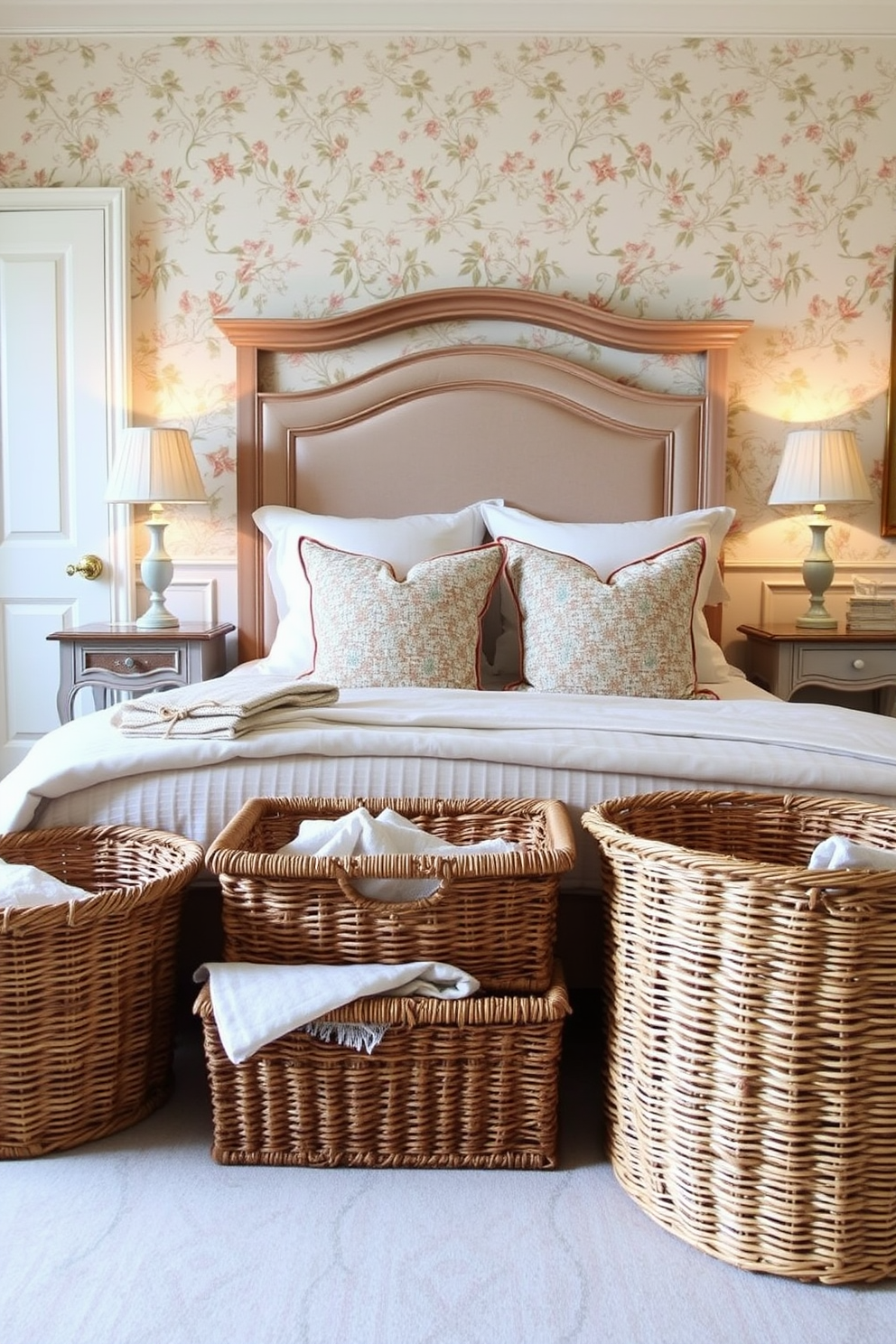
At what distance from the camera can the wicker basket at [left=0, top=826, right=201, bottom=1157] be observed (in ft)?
5.63

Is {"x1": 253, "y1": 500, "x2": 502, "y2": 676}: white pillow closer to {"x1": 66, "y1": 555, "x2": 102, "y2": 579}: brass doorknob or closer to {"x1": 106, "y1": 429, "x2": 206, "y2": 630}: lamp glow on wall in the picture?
{"x1": 106, "y1": 429, "x2": 206, "y2": 630}: lamp glow on wall

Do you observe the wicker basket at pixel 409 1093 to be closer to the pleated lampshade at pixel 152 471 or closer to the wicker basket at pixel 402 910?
the wicker basket at pixel 402 910

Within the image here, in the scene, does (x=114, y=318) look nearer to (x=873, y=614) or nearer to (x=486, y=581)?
(x=486, y=581)

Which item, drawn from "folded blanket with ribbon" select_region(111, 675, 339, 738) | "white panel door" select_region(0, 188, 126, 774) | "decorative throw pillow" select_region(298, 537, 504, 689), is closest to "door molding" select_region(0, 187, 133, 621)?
"white panel door" select_region(0, 188, 126, 774)

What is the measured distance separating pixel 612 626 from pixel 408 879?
50.3 inches

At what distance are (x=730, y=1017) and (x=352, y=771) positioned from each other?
2.69 ft

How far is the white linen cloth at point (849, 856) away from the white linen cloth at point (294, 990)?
54 cm

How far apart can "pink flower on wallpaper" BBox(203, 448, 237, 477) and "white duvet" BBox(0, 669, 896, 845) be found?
6.20ft

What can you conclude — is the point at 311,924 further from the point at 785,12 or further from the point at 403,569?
the point at 785,12

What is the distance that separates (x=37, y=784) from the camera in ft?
6.63

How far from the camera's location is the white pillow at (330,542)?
3.21 meters

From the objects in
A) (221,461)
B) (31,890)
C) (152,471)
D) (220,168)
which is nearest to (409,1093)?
(31,890)

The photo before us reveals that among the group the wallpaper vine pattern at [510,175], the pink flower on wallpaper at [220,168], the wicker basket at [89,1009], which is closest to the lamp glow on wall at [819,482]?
the wallpaper vine pattern at [510,175]

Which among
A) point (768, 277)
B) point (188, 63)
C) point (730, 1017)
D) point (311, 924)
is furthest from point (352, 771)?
point (188, 63)
